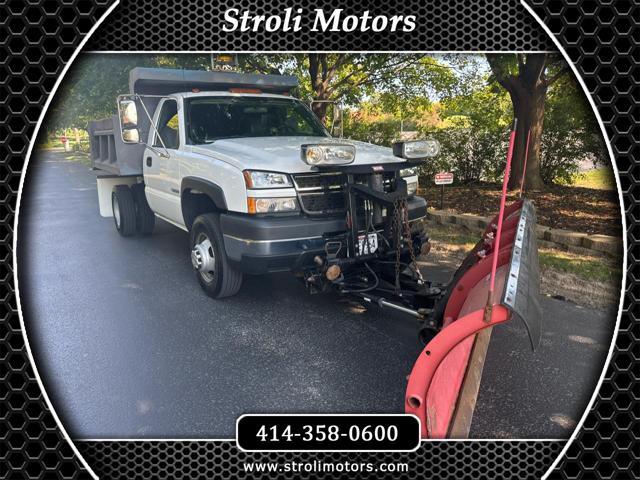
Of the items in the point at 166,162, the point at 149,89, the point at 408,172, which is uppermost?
the point at 149,89

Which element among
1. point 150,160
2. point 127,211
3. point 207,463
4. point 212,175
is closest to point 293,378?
point 207,463

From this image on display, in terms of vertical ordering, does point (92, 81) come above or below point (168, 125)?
above

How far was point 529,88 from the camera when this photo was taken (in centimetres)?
279

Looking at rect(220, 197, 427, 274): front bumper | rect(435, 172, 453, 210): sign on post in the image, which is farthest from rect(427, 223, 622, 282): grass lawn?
rect(220, 197, 427, 274): front bumper

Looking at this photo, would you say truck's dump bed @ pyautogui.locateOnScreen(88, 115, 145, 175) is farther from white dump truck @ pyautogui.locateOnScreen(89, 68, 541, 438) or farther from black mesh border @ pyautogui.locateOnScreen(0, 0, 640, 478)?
black mesh border @ pyautogui.locateOnScreen(0, 0, 640, 478)

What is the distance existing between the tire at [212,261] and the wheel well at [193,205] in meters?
0.17

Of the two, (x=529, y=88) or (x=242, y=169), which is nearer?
(x=529, y=88)

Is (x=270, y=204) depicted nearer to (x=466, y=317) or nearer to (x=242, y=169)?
(x=242, y=169)

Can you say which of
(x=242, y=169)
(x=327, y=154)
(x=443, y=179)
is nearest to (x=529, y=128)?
(x=443, y=179)

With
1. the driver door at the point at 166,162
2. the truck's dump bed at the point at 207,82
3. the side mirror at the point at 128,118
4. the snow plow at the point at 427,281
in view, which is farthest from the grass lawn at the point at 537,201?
the side mirror at the point at 128,118

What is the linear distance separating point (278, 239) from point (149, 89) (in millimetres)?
2098

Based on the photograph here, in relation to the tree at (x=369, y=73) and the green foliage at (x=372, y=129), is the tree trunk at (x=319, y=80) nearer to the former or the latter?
the tree at (x=369, y=73)

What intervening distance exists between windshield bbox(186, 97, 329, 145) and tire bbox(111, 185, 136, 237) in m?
1.89

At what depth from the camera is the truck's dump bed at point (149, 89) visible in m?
3.34
